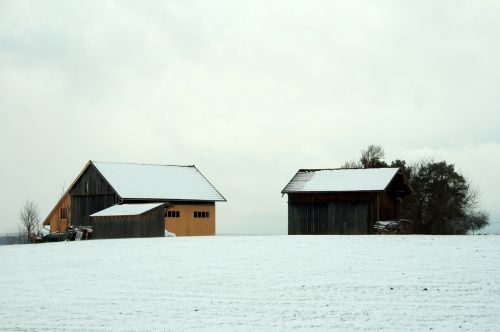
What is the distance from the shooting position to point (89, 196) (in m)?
65.5

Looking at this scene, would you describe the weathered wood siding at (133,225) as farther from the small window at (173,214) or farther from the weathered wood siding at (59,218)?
the weathered wood siding at (59,218)

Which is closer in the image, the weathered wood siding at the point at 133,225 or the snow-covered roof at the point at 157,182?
the weathered wood siding at the point at 133,225

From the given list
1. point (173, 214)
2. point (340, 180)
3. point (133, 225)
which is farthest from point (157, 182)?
point (340, 180)

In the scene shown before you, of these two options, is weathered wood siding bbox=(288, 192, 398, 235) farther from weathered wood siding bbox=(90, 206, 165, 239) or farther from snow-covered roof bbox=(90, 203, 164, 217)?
snow-covered roof bbox=(90, 203, 164, 217)

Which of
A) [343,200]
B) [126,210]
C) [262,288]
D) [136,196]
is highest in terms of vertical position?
[136,196]

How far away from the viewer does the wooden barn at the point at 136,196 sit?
206ft

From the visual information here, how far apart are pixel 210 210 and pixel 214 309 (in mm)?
45937

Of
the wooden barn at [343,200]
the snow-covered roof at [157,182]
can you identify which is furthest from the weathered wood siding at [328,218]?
the snow-covered roof at [157,182]

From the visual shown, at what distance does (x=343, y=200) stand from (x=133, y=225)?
58.6ft

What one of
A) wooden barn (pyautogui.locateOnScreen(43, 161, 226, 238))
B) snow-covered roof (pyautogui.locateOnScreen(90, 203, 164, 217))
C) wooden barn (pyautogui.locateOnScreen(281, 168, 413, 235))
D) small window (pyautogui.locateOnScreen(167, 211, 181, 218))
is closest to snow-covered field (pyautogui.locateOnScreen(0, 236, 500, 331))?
snow-covered roof (pyautogui.locateOnScreen(90, 203, 164, 217))

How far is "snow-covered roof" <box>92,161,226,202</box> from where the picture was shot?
63.8m

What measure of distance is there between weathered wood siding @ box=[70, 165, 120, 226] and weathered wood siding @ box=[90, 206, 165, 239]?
469 centimetres

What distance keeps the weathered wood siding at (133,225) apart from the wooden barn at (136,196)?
80 cm

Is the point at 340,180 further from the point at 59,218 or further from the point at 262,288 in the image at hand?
the point at 262,288
